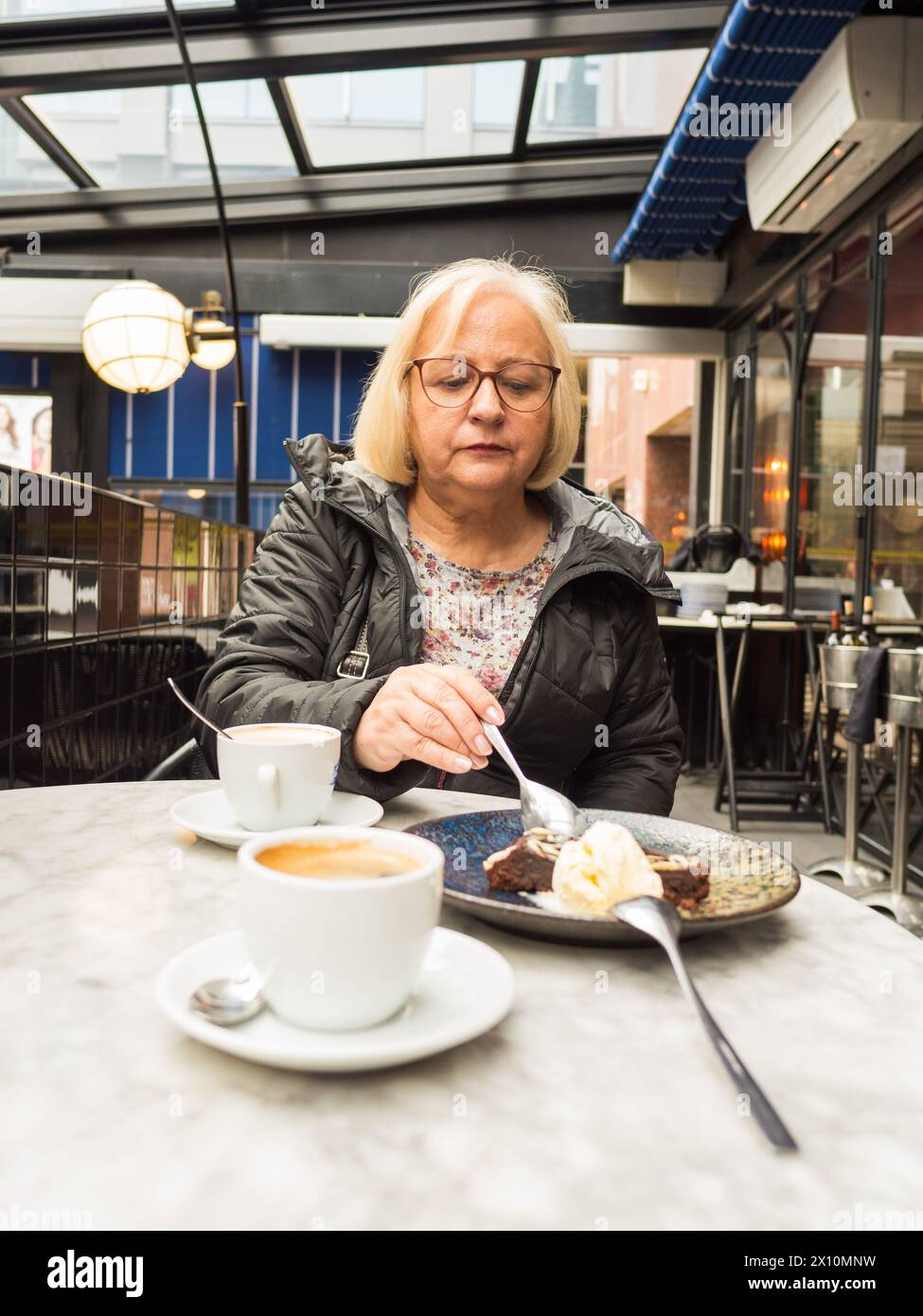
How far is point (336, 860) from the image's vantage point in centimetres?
56

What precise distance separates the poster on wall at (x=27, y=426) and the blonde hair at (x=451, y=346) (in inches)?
276

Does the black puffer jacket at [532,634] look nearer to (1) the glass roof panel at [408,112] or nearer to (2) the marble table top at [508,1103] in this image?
(2) the marble table top at [508,1103]

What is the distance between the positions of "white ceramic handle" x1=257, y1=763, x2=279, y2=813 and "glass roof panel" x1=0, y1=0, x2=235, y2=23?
17.1 ft

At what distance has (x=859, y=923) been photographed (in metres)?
0.72

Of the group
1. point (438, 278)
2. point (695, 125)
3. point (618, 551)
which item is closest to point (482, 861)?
point (618, 551)

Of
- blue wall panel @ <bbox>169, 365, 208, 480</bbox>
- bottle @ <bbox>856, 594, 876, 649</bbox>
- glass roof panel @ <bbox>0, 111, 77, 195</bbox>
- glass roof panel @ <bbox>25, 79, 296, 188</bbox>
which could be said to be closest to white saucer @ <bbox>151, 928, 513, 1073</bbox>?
bottle @ <bbox>856, 594, 876, 649</bbox>

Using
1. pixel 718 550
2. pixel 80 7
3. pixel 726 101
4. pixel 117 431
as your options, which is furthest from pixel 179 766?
pixel 117 431

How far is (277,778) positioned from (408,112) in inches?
252

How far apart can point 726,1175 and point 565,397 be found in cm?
144

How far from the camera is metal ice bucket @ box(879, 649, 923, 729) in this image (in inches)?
103

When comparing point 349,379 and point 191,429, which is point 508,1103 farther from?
point 191,429

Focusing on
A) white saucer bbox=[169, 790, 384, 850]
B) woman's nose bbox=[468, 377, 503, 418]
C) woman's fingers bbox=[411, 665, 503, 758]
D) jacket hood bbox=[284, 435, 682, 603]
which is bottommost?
white saucer bbox=[169, 790, 384, 850]

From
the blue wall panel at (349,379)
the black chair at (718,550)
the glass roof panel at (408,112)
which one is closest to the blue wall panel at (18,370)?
the blue wall panel at (349,379)

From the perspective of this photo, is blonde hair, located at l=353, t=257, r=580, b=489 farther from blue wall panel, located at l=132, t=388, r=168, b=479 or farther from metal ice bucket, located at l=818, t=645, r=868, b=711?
blue wall panel, located at l=132, t=388, r=168, b=479
